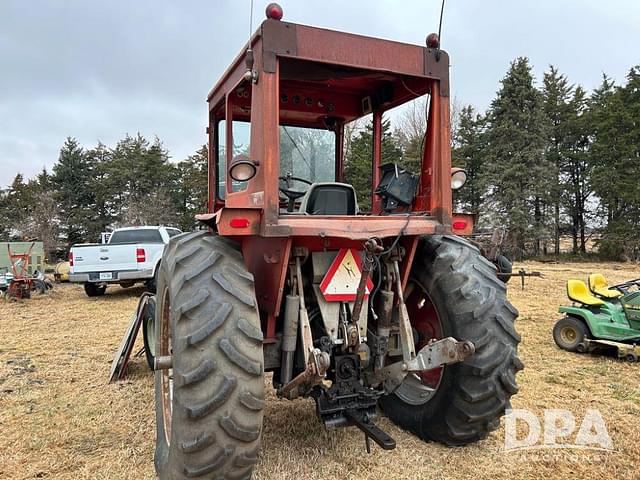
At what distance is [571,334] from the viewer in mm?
6148

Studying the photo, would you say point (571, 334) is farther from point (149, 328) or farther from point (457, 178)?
point (149, 328)

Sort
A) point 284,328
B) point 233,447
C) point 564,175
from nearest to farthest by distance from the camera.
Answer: point 233,447 < point 284,328 < point 564,175

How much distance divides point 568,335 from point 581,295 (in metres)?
0.53

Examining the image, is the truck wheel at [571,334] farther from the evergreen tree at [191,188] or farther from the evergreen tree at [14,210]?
the evergreen tree at [14,210]

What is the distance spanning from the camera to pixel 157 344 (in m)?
3.54

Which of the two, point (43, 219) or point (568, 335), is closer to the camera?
point (568, 335)

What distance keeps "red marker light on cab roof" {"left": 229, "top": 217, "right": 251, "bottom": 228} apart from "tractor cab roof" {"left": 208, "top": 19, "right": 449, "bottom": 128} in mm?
815

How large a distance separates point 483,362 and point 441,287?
54 centimetres

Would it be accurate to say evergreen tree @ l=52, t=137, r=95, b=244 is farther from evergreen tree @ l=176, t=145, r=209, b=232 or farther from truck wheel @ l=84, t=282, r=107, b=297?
truck wheel @ l=84, t=282, r=107, b=297

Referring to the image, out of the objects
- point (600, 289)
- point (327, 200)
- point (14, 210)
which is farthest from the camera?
point (14, 210)

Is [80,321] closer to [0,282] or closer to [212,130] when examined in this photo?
[0,282]

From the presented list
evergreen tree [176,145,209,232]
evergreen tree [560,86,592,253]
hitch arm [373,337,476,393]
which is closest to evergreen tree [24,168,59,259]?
evergreen tree [176,145,209,232]

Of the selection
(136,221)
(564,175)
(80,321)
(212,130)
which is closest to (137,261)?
(80,321)

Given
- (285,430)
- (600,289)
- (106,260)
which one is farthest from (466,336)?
(106,260)
